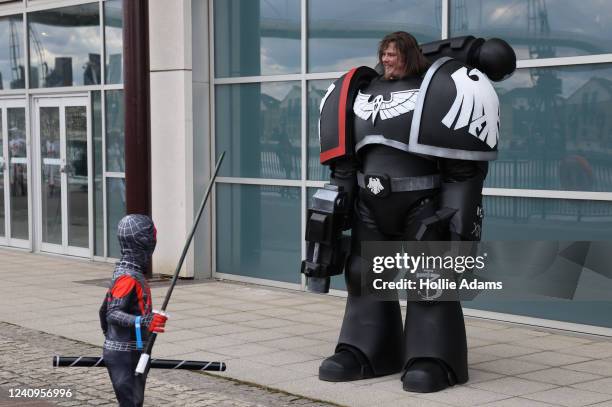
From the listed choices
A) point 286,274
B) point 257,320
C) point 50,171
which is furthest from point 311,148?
point 50,171

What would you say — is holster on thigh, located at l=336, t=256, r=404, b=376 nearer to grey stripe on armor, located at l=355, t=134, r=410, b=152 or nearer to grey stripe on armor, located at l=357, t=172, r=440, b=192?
grey stripe on armor, located at l=357, t=172, r=440, b=192

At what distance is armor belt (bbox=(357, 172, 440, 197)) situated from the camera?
6.16 m

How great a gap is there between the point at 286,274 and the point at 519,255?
9.56ft

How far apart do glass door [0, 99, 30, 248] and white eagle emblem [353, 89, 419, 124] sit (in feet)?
29.8

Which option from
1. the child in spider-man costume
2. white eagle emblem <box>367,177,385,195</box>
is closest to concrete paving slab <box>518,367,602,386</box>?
white eagle emblem <box>367,177,385,195</box>

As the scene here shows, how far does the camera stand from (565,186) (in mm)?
8227

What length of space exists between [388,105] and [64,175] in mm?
8279

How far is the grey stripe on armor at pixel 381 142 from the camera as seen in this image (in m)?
6.14

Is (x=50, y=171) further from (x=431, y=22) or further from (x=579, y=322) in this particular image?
(x=579, y=322)

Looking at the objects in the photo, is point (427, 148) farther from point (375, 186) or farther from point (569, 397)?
point (569, 397)

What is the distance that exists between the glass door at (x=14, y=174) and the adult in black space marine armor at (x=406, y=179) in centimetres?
892

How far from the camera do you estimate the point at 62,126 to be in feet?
44.7

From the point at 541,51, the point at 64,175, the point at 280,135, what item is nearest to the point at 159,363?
the point at 541,51

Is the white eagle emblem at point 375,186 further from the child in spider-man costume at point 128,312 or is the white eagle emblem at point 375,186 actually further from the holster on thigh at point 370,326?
the child in spider-man costume at point 128,312
